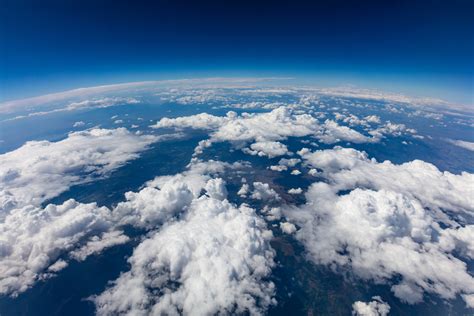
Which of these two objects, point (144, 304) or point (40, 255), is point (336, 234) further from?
point (40, 255)

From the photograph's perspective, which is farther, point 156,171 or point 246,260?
point 156,171

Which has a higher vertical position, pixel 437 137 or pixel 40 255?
pixel 40 255

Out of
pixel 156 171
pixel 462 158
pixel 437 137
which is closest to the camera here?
pixel 156 171

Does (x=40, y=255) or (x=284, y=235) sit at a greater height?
(x=40, y=255)

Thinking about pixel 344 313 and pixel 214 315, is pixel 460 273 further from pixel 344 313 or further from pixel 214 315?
pixel 214 315

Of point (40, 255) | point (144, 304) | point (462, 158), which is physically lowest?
point (462, 158)

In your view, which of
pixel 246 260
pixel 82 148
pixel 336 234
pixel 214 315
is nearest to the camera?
pixel 214 315

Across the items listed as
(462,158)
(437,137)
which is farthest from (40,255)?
(437,137)

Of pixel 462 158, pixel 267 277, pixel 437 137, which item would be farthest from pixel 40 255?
pixel 437 137

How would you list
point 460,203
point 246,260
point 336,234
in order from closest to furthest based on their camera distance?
point 246,260, point 336,234, point 460,203
